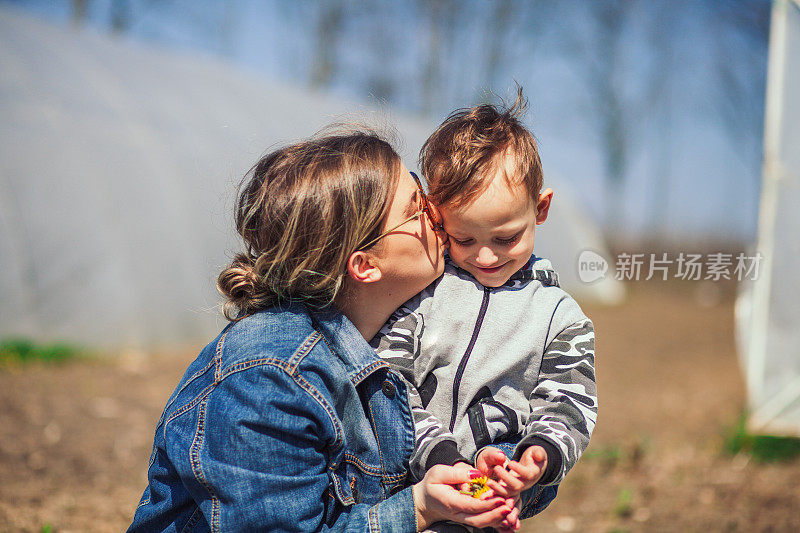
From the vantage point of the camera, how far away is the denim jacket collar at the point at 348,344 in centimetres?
143

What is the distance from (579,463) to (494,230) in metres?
3.05

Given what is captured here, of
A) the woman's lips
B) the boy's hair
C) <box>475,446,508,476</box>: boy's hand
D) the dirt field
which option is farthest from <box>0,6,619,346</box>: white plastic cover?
<box>475,446,508,476</box>: boy's hand

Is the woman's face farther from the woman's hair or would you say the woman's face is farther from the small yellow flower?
the small yellow flower

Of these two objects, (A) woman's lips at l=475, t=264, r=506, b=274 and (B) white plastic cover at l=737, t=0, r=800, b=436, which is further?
(B) white plastic cover at l=737, t=0, r=800, b=436

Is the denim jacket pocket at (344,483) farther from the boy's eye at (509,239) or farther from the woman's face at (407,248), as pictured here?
the boy's eye at (509,239)

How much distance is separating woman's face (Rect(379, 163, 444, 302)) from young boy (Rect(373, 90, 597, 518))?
50 millimetres

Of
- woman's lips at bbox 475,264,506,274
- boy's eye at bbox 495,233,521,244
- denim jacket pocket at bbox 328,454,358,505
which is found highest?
boy's eye at bbox 495,233,521,244

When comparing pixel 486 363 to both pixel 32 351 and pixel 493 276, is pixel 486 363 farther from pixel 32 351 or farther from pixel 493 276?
pixel 32 351

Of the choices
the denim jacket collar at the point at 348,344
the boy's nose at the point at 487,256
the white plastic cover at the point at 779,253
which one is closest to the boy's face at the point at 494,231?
the boy's nose at the point at 487,256

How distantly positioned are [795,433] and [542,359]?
11.6 feet

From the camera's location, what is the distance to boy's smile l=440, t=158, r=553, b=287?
4.71ft

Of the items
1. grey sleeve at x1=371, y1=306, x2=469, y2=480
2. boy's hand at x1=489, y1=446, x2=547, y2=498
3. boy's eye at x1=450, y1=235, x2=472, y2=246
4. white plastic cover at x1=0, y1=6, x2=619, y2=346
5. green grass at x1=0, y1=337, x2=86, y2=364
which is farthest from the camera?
white plastic cover at x1=0, y1=6, x2=619, y2=346

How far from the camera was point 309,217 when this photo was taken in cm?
141

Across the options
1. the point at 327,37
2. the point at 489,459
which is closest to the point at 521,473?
the point at 489,459
